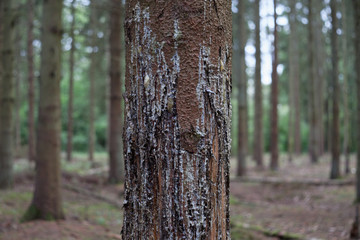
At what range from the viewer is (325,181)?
11.2 m

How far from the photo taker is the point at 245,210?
859cm

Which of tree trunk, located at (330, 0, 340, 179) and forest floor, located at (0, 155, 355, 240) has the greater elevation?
tree trunk, located at (330, 0, 340, 179)

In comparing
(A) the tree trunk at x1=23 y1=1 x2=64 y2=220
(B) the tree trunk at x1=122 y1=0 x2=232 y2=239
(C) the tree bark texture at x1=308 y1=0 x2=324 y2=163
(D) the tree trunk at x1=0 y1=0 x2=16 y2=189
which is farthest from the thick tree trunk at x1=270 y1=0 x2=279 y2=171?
(B) the tree trunk at x1=122 y1=0 x2=232 y2=239

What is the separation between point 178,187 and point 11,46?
8999mm

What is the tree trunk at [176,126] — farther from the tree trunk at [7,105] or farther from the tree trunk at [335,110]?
the tree trunk at [335,110]

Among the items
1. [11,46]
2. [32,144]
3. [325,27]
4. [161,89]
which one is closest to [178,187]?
[161,89]

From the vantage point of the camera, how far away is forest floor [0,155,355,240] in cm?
545

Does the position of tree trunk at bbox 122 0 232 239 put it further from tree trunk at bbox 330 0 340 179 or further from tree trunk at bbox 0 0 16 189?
tree trunk at bbox 330 0 340 179

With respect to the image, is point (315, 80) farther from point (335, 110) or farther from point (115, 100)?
→ point (115, 100)

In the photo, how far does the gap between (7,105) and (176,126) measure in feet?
27.2

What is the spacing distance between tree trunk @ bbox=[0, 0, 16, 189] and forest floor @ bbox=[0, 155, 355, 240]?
552mm

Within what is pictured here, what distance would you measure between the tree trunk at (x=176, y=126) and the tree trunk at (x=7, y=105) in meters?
7.99

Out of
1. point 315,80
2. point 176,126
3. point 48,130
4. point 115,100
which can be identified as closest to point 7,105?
point 115,100

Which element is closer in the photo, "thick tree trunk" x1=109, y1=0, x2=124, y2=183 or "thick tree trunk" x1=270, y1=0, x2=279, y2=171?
"thick tree trunk" x1=109, y1=0, x2=124, y2=183
